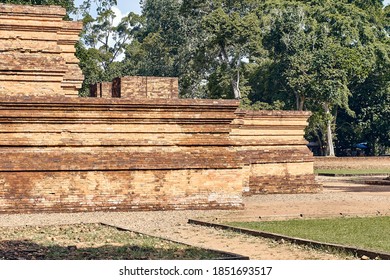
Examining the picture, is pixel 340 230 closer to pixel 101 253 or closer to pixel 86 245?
pixel 86 245

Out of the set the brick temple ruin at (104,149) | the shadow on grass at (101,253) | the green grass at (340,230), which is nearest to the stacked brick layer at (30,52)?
the brick temple ruin at (104,149)

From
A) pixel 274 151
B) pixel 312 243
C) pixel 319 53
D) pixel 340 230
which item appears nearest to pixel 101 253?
pixel 312 243

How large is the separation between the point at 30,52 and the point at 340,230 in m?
9.57

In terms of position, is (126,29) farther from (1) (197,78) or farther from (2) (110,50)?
(1) (197,78)

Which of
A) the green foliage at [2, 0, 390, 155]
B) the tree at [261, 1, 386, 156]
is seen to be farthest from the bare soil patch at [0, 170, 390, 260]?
the tree at [261, 1, 386, 156]

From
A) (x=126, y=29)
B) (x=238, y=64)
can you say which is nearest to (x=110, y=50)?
(x=126, y=29)

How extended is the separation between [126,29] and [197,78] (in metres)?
30.6

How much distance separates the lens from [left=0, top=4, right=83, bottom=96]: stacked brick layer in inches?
844

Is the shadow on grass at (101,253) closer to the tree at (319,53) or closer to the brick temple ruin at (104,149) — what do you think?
the brick temple ruin at (104,149)

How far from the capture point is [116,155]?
760 inches

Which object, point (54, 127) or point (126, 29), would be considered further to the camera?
point (126, 29)

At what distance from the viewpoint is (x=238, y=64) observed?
61.8 metres

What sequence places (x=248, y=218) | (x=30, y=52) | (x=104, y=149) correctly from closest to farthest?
(x=248, y=218)
(x=104, y=149)
(x=30, y=52)

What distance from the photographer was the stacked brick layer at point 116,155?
1864cm
